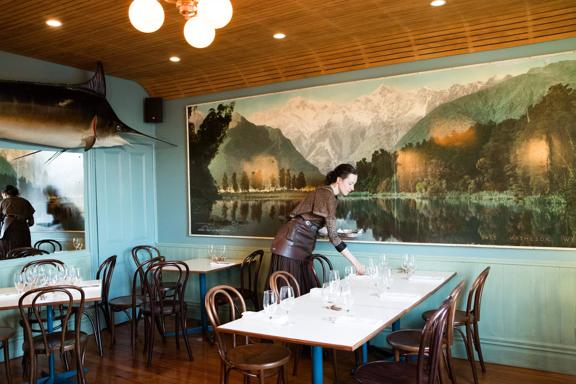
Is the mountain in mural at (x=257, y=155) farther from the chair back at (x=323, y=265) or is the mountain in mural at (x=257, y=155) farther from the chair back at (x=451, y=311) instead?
the chair back at (x=451, y=311)

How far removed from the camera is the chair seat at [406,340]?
342 centimetres

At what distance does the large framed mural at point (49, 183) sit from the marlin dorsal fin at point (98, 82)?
0.83 meters

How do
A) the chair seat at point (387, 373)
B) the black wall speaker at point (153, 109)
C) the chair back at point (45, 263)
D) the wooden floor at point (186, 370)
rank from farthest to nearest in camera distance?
the black wall speaker at point (153, 109) → the chair back at point (45, 263) → the wooden floor at point (186, 370) → the chair seat at point (387, 373)

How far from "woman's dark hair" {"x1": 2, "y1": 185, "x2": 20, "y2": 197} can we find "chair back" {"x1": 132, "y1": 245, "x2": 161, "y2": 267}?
161 cm

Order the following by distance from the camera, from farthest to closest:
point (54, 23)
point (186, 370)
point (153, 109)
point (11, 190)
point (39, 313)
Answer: point (153, 109), point (11, 190), point (186, 370), point (54, 23), point (39, 313)

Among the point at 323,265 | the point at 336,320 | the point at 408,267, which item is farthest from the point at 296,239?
the point at 336,320

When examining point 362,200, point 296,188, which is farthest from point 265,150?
point 362,200

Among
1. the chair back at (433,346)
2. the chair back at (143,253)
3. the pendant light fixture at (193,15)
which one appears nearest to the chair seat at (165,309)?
the chair back at (143,253)

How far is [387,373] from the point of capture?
9.96 ft

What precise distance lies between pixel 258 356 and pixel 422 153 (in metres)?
2.70

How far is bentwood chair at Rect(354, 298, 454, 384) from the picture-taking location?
9.12 ft

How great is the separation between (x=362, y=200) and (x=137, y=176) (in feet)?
10.4

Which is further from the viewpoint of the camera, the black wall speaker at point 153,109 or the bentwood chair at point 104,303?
the black wall speaker at point 153,109

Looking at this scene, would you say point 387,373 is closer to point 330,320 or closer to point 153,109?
point 330,320
